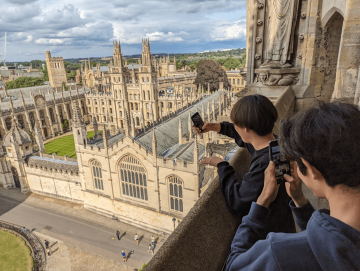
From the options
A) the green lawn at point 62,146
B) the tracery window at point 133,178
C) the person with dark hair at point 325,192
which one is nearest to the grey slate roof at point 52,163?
the tracery window at point 133,178

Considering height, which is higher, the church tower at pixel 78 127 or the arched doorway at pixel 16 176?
the church tower at pixel 78 127

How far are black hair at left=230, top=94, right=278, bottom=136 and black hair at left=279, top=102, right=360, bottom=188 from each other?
3.40ft

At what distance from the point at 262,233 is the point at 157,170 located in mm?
15060

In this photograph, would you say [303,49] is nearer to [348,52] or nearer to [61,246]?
[348,52]

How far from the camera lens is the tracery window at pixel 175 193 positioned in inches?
644

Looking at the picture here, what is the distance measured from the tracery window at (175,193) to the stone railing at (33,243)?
30.4 feet

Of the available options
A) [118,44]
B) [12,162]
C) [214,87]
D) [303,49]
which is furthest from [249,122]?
[214,87]

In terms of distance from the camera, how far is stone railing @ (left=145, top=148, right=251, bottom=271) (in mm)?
1697

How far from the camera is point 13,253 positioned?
16.3 m

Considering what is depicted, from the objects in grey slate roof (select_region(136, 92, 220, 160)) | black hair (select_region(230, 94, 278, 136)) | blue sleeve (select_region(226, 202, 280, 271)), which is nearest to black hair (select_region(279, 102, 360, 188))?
blue sleeve (select_region(226, 202, 280, 271))

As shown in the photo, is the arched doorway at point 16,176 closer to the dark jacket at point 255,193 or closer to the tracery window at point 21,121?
the tracery window at point 21,121

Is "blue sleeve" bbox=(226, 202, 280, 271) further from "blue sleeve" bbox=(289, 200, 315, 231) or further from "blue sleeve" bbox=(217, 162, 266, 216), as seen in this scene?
"blue sleeve" bbox=(217, 162, 266, 216)

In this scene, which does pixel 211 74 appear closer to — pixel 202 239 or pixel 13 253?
pixel 13 253

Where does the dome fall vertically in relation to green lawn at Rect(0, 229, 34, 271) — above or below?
above
